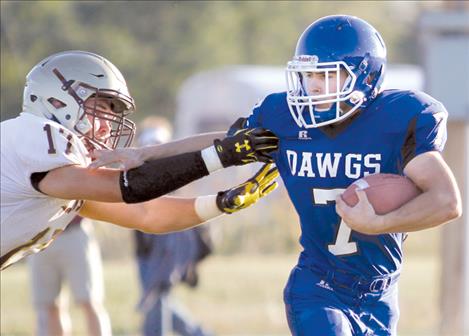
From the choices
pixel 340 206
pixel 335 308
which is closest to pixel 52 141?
pixel 340 206

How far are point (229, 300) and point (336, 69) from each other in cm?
659

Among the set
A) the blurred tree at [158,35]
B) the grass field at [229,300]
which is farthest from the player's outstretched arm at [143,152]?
the blurred tree at [158,35]

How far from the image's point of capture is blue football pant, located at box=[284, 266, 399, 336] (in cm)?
445

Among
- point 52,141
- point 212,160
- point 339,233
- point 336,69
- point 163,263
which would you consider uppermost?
point 336,69

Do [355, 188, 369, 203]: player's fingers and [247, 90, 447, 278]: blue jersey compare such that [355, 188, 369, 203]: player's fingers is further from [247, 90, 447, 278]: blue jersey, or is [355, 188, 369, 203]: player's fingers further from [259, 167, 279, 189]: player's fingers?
[259, 167, 279, 189]: player's fingers

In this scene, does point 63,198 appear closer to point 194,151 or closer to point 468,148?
point 194,151

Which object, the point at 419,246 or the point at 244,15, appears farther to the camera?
the point at 244,15

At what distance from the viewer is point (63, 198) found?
14.5 ft

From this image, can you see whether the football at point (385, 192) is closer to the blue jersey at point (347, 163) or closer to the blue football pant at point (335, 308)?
the blue jersey at point (347, 163)

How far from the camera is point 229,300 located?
10.8 metres

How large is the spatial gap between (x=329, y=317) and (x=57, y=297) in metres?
3.85

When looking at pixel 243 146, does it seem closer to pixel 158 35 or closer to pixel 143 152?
pixel 143 152

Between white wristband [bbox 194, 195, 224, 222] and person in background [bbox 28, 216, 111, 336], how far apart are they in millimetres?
2687

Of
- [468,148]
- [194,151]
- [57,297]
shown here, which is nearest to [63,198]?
[194,151]
